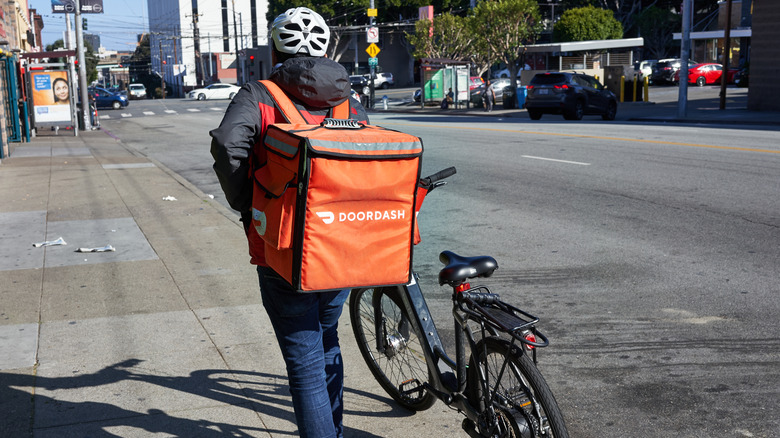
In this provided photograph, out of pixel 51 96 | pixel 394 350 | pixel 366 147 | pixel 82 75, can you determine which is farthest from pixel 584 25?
pixel 366 147

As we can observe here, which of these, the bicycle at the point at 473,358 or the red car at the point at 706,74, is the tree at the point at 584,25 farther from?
the bicycle at the point at 473,358

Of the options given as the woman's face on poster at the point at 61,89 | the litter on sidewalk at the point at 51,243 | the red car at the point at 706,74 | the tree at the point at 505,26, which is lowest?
the litter on sidewalk at the point at 51,243

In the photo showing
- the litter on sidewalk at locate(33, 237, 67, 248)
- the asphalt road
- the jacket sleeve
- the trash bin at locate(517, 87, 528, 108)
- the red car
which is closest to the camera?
the jacket sleeve

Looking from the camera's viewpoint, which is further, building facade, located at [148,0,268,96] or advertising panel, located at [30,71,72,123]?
building facade, located at [148,0,268,96]

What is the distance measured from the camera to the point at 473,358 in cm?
318

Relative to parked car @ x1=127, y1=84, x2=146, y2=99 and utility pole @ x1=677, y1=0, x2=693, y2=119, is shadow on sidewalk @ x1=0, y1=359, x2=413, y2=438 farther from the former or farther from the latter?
parked car @ x1=127, y1=84, x2=146, y2=99

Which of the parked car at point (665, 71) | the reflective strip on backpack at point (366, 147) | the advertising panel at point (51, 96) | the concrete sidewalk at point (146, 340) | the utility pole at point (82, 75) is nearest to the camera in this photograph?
the reflective strip on backpack at point (366, 147)

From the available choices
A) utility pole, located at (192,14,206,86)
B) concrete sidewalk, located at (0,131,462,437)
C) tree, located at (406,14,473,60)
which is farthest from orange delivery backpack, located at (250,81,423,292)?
utility pole, located at (192,14,206,86)

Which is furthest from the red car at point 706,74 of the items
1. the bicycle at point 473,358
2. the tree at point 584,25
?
the bicycle at point 473,358

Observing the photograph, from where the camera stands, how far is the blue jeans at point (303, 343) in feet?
9.30

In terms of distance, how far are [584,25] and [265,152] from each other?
49681 millimetres

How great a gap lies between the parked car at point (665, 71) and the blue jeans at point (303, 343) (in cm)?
5167

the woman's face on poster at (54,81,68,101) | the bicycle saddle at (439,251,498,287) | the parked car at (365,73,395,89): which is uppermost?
the parked car at (365,73,395,89)

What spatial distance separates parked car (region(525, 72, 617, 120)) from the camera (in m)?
27.2
